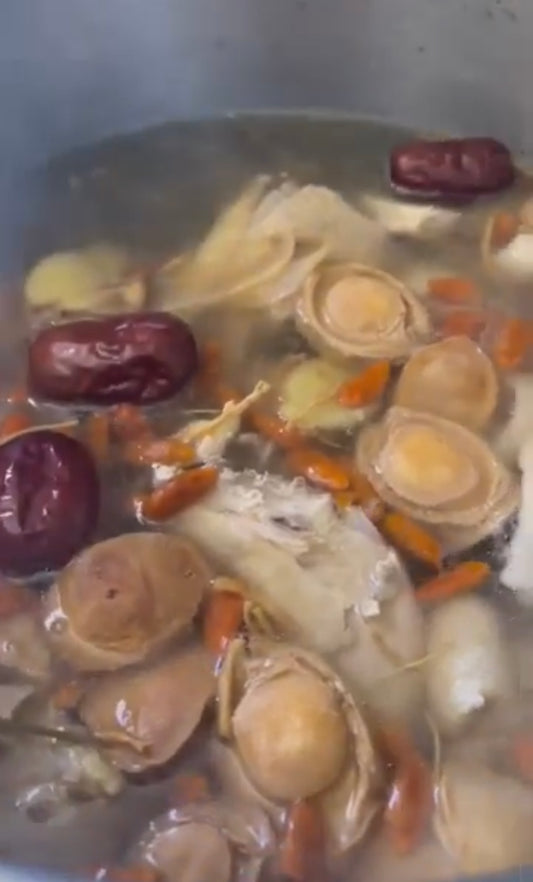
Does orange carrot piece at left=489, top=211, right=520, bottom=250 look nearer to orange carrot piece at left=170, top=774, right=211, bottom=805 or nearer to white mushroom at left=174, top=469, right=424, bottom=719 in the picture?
white mushroom at left=174, top=469, right=424, bottom=719

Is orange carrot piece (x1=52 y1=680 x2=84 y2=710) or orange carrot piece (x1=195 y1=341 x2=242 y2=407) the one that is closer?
orange carrot piece (x1=52 y1=680 x2=84 y2=710)

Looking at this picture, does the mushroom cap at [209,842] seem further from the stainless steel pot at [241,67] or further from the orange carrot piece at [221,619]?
the stainless steel pot at [241,67]

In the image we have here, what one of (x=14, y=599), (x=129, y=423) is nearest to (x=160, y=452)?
(x=129, y=423)

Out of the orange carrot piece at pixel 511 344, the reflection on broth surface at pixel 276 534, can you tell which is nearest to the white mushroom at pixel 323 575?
the reflection on broth surface at pixel 276 534

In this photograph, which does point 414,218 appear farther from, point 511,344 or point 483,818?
point 483,818

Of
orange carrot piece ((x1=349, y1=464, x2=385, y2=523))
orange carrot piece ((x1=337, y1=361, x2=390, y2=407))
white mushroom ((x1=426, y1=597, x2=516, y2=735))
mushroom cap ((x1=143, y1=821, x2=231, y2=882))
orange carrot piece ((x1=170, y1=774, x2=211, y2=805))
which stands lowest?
orange carrot piece ((x1=170, y1=774, x2=211, y2=805))

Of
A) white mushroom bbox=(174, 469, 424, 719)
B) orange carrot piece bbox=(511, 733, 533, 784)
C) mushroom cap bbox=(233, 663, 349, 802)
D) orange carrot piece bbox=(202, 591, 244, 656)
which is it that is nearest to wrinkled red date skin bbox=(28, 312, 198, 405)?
white mushroom bbox=(174, 469, 424, 719)
